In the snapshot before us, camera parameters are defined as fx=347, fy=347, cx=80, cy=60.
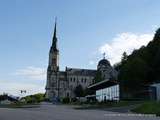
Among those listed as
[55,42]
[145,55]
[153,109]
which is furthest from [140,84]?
[55,42]

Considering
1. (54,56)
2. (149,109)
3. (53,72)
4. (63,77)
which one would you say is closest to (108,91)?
(149,109)

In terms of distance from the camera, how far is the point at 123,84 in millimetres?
74812

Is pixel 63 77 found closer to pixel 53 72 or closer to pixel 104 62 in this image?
pixel 53 72

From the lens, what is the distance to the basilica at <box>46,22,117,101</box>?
160000 millimetres

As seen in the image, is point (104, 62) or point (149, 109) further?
point (104, 62)

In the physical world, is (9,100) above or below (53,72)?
below

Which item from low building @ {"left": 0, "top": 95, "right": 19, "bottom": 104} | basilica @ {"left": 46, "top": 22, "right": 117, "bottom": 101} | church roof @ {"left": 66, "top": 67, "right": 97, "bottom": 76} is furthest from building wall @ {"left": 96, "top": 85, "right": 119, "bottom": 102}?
church roof @ {"left": 66, "top": 67, "right": 97, "bottom": 76}

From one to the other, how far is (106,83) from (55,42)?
73.5 metres

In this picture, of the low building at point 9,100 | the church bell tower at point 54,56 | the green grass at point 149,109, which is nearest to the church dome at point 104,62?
the church bell tower at point 54,56

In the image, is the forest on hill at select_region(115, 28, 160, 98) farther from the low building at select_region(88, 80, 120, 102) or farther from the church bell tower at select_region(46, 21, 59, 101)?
the church bell tower at select_region(46, 21, 59, 101)

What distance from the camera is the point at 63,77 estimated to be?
171250mm

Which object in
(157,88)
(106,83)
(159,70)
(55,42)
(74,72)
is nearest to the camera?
(157,88)

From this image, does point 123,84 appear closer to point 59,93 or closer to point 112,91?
point 112,91

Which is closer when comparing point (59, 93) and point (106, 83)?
point (106, 83)
